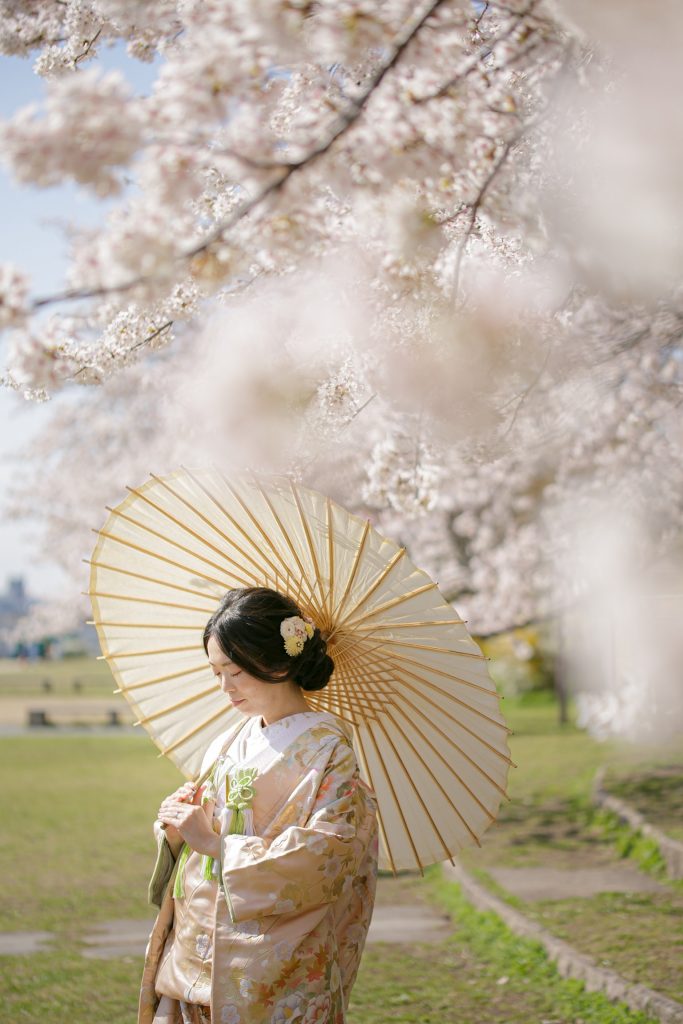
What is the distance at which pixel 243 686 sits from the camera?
268 centimetres

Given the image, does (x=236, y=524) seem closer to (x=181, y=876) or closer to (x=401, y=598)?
(x=401, y=598)

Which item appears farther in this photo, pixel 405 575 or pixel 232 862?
pixel 405 575

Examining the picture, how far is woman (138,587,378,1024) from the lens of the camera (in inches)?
96.1

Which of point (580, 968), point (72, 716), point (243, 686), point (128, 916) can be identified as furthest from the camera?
point (72, 716)

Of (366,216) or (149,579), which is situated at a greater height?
(366,216)

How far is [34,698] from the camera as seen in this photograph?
99.5 ft

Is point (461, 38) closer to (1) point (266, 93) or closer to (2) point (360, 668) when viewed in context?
(1) point (266, 93)

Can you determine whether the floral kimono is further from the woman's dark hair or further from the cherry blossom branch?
the cherry blossom branch

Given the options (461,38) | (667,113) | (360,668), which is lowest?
(360,668)

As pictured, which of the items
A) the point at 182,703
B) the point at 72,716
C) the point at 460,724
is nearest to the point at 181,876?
the point at 182,703

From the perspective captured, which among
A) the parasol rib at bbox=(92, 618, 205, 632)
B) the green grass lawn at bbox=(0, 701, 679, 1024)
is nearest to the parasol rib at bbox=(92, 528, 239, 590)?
the parasol rib at bbox=(92, 618, 205, 632)

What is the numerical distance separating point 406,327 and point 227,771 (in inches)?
66.4

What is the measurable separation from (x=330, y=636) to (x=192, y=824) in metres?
Answer: 0.60

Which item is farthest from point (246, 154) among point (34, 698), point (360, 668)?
point (34, 698)
